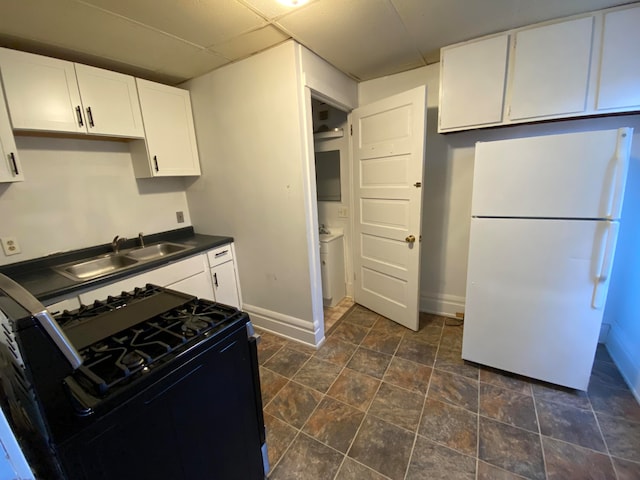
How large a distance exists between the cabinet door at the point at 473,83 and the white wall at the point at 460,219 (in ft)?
1.15

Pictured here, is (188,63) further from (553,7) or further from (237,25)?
(553,7)

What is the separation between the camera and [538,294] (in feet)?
5.52

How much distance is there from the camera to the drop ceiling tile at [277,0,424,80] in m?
1.50

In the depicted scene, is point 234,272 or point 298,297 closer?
point 298,297

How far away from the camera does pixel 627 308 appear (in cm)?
190

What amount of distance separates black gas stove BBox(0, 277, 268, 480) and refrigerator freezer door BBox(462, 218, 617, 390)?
Answer: 5.15 ft

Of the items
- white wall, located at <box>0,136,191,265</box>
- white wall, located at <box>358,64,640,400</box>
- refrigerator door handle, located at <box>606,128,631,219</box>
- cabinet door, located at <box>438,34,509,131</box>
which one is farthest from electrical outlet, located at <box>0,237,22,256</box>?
refrigerator door handle, located at <box>606,128,631,219</box>

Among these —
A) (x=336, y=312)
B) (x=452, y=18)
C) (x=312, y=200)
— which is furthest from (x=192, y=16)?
(x=336, y=312)

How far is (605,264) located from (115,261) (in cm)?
333

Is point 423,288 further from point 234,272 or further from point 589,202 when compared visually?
point 234,272

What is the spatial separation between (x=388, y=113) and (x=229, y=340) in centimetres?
214

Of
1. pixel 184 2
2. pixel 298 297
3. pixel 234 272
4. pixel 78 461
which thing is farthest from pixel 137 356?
pixel 234 272

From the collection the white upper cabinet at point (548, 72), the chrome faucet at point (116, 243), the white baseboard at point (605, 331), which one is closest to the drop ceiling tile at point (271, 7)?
the white upper cabinet at point (548, 72)

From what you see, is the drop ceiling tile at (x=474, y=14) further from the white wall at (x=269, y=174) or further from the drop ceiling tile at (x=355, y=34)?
the white wall at (x=269, y=174)
